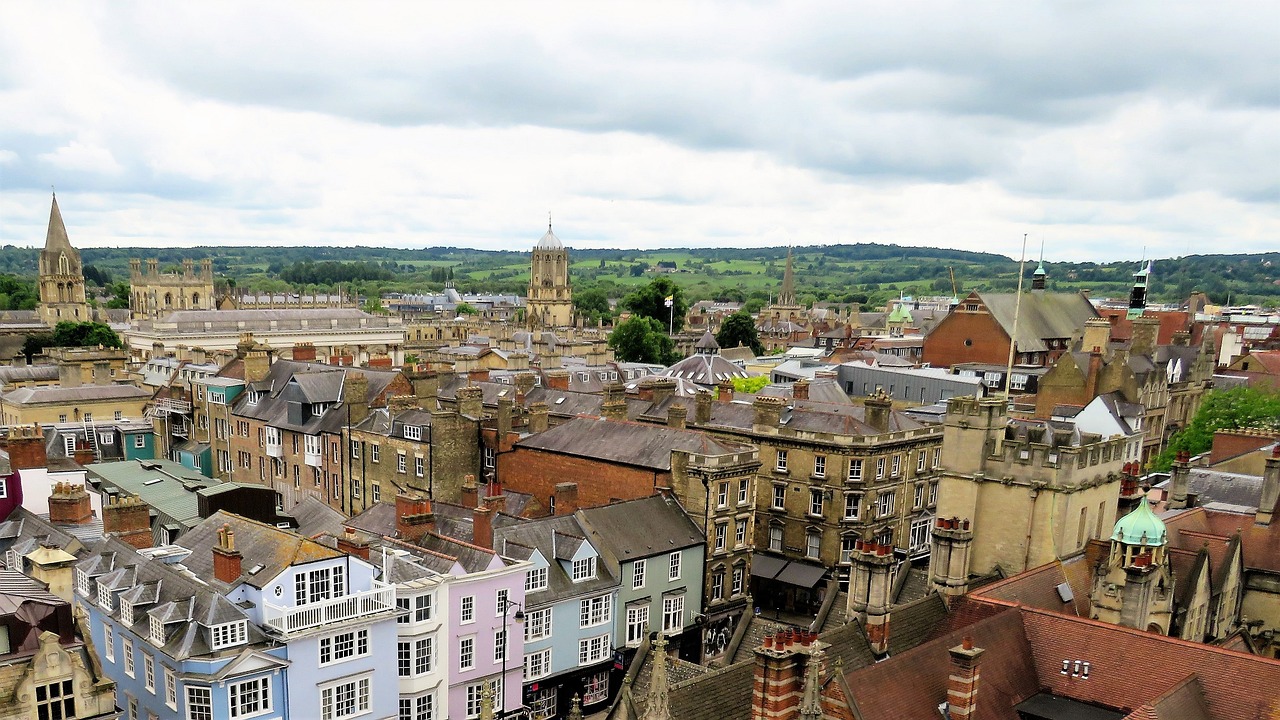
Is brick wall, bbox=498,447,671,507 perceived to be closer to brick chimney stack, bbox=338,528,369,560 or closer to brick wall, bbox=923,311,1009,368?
brick chimney stack, bbox=338,528,369,560

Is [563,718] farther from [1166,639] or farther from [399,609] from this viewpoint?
[1166,639]

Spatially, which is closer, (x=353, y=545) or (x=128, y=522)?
(x=353, y=545)

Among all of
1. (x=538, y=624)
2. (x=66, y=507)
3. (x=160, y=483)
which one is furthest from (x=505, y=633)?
(x=160, y=483)

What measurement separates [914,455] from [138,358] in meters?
94.1

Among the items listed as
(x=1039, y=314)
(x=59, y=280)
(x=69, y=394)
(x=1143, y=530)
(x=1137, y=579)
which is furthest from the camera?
(x=59, y=280)

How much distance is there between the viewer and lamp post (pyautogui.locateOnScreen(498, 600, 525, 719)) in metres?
32.0

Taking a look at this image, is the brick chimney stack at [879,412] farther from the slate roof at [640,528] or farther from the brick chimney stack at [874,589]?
the brick chimney stack at [874,589]

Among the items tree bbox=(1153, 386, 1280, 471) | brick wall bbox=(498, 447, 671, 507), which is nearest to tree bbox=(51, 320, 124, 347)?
brick wall bbox=(498, 447, 671, 507)

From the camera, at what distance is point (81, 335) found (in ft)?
382

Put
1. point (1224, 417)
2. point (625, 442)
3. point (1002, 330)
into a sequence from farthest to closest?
1. point (1002, 330)
2. point (1224, 417)
3. point (625, 442)

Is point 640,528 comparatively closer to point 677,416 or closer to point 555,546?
point 555,546

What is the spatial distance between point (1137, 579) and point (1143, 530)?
64.1 inches

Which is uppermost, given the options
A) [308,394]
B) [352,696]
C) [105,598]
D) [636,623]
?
[308,394]

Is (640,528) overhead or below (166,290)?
below
